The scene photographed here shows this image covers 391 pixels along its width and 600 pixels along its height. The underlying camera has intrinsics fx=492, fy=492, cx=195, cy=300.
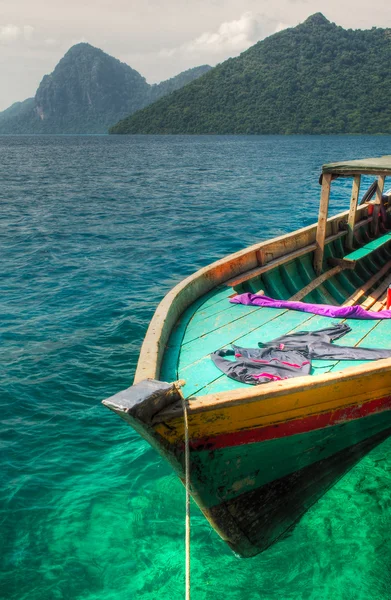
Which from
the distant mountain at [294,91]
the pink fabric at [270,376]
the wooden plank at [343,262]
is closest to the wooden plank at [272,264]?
the wooden plank at [343,262]

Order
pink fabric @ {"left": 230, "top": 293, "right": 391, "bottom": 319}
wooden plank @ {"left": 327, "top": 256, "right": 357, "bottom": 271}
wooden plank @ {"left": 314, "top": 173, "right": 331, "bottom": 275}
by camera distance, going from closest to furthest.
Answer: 1. pink fabric @ {"left": 230, "top": 293, "right": 391, "bottom": 319}
2. wooden plank @ {"left": 314, "top": 173, "right": 331, "bottom": 275}
3. wooden plank @ {"left": 327, "top": 256, "right": 357, "bottom": 271}

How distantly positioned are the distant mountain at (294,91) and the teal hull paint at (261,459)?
155957 mm

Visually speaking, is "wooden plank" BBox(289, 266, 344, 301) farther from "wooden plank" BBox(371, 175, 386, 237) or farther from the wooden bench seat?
"wooden plank" BBox(371, 175, 386, 237)

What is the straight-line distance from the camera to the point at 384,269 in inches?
459

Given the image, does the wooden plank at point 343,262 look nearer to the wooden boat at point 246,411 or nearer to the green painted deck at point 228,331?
the green painted deck at point 228,331

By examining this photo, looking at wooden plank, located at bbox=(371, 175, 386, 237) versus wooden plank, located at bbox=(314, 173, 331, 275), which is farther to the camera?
wooden plank, located at bbox=(371, 175, 386, 237)

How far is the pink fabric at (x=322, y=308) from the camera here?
Result: 6.94 m

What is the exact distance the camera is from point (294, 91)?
544 ft

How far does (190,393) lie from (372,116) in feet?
532

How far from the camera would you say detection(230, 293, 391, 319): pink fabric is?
6.94m

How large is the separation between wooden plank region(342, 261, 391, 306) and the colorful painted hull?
3.62 metres

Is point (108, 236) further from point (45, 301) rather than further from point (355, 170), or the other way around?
point (355, 170)

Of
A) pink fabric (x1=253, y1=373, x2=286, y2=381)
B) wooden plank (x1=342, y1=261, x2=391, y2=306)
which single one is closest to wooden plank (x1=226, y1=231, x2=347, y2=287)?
wooden plank (x1=342, y1=261, x2=391, y2=306)

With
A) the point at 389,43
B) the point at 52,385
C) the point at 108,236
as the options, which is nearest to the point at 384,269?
the point at 52,385
